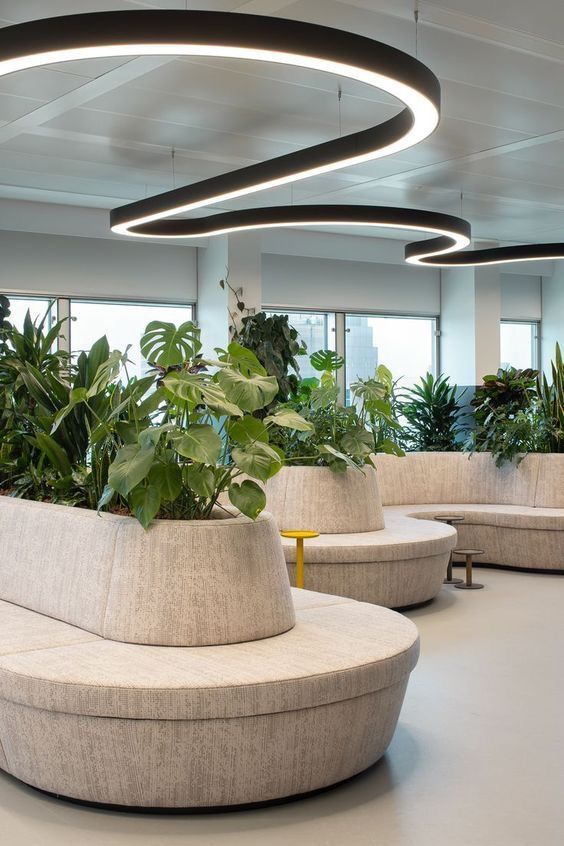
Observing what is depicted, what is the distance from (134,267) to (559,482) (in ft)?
17.0

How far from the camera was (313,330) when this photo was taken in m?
12.1

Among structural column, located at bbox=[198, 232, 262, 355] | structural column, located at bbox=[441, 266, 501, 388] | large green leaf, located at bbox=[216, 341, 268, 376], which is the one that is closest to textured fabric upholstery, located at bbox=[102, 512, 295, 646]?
large green leaf, located at bbox=[216, 341, 268, 376]

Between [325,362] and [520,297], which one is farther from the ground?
[520,297]

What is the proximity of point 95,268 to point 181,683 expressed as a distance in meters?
7.95

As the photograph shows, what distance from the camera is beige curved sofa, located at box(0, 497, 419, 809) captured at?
9.53ft

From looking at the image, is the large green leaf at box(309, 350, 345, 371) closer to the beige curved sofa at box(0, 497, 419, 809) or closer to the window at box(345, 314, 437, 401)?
the window at box(345, 314, 437, 401)

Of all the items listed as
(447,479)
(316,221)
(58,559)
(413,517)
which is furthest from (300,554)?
(447,479)

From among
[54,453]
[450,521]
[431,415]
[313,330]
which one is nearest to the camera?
[54,453]

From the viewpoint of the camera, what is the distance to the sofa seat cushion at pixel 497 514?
7.32 meters

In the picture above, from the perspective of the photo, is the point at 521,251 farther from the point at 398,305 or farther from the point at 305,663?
the point at 305,663

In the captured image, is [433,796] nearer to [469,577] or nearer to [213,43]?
[213,43]

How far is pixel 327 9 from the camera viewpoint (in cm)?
482

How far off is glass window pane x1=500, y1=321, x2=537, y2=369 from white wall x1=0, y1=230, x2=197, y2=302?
4.90 metres

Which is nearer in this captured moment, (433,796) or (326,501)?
(433,796)
